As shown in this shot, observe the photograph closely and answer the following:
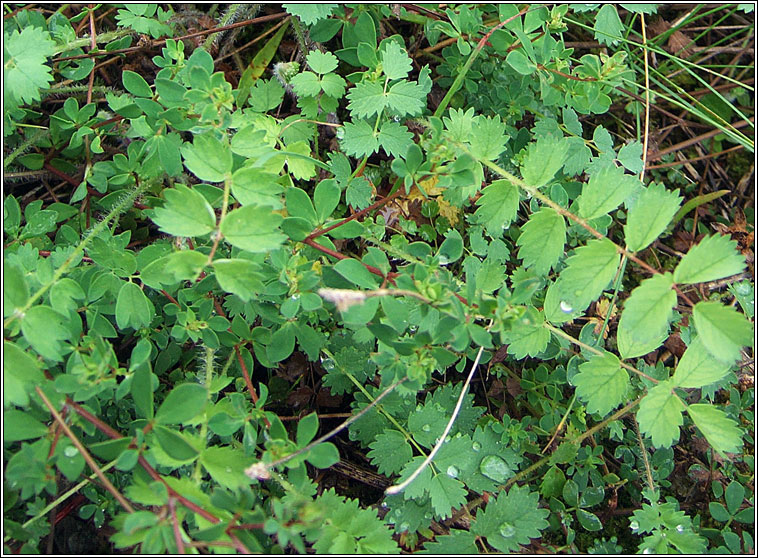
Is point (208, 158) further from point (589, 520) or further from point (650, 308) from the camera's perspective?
point (589, 520)

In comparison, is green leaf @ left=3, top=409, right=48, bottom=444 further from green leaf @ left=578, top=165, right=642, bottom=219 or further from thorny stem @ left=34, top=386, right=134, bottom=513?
green leaf @ left=578, top=165, right=642, bottom=219

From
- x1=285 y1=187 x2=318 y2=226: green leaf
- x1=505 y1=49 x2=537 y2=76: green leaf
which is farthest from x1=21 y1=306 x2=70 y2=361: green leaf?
x1=505 y1=49 x2=537 y2=76: green leaf

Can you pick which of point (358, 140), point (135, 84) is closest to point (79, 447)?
point (135, 84)

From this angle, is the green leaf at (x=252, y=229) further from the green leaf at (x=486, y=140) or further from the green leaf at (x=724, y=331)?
the green leaf at (x=724, y=331)

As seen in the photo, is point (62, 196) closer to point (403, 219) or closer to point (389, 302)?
point (403, 219)

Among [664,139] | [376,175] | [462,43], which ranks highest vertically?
[462,43]

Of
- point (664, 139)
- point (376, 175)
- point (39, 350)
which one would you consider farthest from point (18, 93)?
point (664, 139)

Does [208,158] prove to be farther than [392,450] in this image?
No
